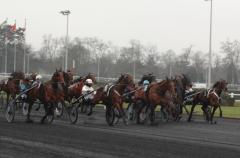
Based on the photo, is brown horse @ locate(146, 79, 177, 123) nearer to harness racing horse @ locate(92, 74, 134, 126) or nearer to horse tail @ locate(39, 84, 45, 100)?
harness racing horse @ locate(92, 74, 134, 126)

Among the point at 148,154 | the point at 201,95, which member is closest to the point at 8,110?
the point at 201,95

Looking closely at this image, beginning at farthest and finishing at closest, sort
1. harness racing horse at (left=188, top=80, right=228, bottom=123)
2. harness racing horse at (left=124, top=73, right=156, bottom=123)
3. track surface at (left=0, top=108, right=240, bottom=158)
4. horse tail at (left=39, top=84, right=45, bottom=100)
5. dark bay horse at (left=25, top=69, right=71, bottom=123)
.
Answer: harness racing horse at (left=188, top=80, right=228, bottom=123) → harness racing horse at (left=124, top=73, right=156, bottom=123) → horse tail at (left=39, top=84, right=45, bottom=100) → dark bay horse at (left=25, top=69, right=71, bottom=123) → track surface at (left=0, top=108, right=240, bottom=158)

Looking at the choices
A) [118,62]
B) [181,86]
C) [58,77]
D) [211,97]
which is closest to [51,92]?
[58,77]

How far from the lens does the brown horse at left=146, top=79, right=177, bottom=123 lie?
754 inches

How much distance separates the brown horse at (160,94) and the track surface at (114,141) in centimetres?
114

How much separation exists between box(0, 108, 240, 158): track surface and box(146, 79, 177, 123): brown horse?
3.73 ft

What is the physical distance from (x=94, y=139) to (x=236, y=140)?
12.6ft

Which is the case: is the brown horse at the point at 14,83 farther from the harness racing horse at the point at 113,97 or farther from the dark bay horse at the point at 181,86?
the dark bay horse at the point at 181,86

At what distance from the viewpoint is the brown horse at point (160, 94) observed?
1916 centimetres

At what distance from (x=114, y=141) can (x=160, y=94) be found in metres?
6.04

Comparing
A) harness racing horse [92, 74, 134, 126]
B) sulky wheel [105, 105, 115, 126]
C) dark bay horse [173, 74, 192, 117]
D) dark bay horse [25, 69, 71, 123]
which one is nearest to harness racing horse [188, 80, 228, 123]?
dark bay horse [173, 74, 192, 117]

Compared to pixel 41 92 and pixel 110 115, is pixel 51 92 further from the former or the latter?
pixel 110 115

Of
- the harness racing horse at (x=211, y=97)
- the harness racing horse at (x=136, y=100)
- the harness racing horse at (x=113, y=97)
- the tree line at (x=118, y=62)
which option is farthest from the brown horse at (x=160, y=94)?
the tree line at (x=118, y=62)

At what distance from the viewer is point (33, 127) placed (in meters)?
17.0
